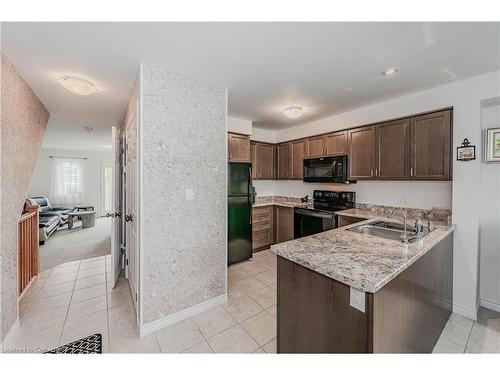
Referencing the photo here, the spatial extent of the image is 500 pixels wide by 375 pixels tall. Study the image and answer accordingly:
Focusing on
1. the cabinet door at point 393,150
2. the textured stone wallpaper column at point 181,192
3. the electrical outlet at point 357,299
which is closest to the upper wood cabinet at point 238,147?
the textured stone wallpaper column at point 181,192

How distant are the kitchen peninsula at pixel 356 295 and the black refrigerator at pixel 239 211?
5.63 ft

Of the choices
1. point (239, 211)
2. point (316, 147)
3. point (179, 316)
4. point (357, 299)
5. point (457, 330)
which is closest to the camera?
point (357, 299)

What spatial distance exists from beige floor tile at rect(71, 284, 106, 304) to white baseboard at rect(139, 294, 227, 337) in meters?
1.10

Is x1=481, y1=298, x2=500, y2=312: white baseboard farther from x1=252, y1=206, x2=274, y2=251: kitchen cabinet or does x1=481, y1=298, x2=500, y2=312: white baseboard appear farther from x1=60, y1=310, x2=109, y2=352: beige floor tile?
x1=60, y1=310, x2=109, y2=352: beige floor tile

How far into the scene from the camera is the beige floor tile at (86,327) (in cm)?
183

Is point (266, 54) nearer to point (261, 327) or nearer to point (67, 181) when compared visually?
point (261, 327)

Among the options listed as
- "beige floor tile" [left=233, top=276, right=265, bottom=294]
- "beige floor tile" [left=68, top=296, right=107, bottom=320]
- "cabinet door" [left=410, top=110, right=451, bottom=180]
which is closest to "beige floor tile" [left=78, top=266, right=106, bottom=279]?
"beige floor tile" [left=68, top=296, right=107, bottom=320]

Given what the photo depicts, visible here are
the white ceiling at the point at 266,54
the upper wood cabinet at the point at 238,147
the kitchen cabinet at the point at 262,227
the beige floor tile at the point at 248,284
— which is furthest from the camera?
the kitchen cabinet at the point at 262,227

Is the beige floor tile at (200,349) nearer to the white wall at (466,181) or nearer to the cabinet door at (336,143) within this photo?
the white wall at (466,181)

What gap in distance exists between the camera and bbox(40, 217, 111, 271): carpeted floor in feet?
12.2

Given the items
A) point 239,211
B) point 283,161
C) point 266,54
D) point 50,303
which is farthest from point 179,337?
point 283,161

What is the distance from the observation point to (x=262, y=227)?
399cm

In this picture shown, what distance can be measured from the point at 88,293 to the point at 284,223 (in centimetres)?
294
